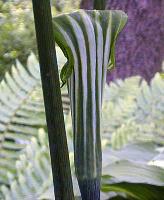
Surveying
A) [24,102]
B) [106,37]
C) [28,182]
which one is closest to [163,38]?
[24,102]

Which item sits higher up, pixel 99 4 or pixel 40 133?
pixel 99 4

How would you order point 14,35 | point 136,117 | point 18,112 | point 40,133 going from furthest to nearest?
point 14,35
point 136,117
point 18,112
point 40,133

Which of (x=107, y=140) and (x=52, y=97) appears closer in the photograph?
(x=52, y=97)

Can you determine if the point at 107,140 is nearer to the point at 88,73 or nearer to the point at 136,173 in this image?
the point at 136,173

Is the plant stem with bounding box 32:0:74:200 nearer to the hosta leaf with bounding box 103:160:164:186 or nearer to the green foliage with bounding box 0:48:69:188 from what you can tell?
the hosta leaf with bounding box 103:160:164:186

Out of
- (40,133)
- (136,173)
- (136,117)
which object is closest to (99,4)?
(136,173)

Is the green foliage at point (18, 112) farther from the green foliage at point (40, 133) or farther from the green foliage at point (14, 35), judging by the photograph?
the green foliage at point (14, 35)
